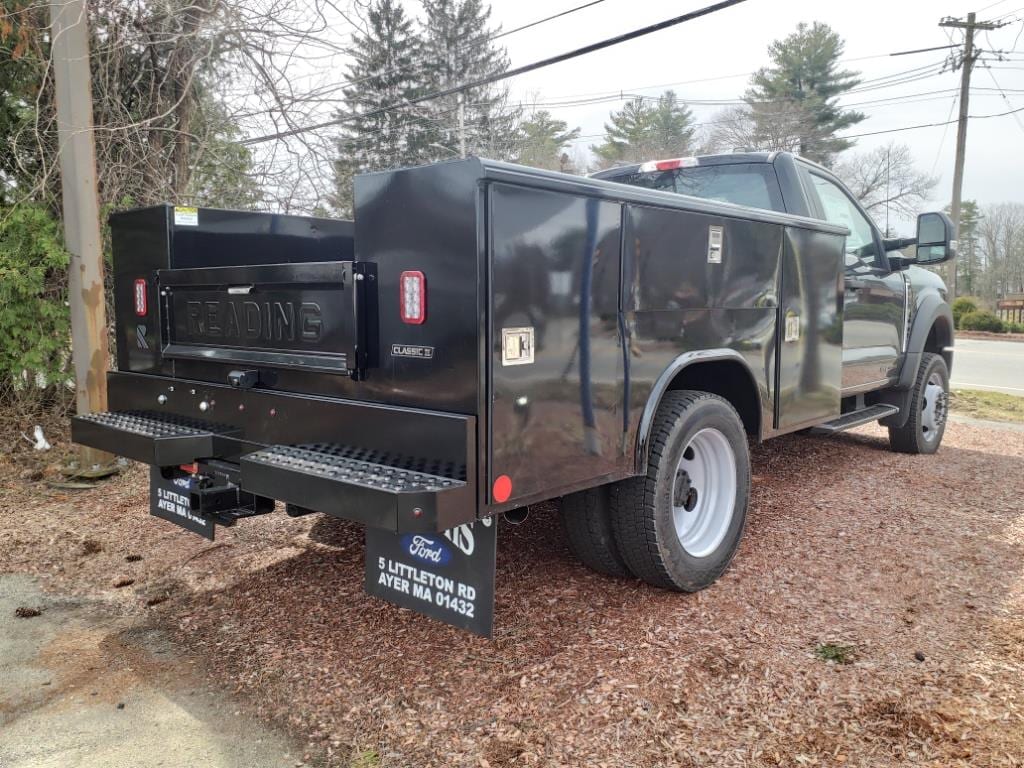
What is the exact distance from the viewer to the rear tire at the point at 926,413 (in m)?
6.27

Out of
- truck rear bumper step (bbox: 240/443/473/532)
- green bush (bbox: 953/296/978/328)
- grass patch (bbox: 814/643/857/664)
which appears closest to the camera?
truck rear bumper step (bbox: 240/443/473/532)

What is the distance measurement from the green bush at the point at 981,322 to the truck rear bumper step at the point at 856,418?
91.7 ft

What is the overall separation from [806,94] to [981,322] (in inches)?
565

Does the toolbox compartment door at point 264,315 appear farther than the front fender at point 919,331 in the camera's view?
No

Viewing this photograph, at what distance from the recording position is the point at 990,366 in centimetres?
1831

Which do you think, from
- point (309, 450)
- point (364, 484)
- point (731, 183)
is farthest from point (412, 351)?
point (731, 183)

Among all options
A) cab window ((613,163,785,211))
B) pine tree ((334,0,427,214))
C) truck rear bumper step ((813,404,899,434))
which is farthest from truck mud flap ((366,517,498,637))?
pine tree ((334,0,427,214))

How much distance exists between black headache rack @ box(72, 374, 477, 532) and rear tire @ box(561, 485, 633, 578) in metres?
1.01

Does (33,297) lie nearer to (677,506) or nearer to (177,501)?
(177,501)

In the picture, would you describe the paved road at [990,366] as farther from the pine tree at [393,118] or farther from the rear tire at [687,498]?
the pine tree at [393,118]

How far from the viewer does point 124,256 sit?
381cm

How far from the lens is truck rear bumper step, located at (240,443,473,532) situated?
2.27m

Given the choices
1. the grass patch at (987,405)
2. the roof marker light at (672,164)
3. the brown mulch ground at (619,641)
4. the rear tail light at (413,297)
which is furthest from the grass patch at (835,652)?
the grass patch at (987,405)

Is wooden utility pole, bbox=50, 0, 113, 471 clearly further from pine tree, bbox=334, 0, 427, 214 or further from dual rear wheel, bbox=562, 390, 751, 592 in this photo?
pine tree, bbox=334, 0, 427, 214
